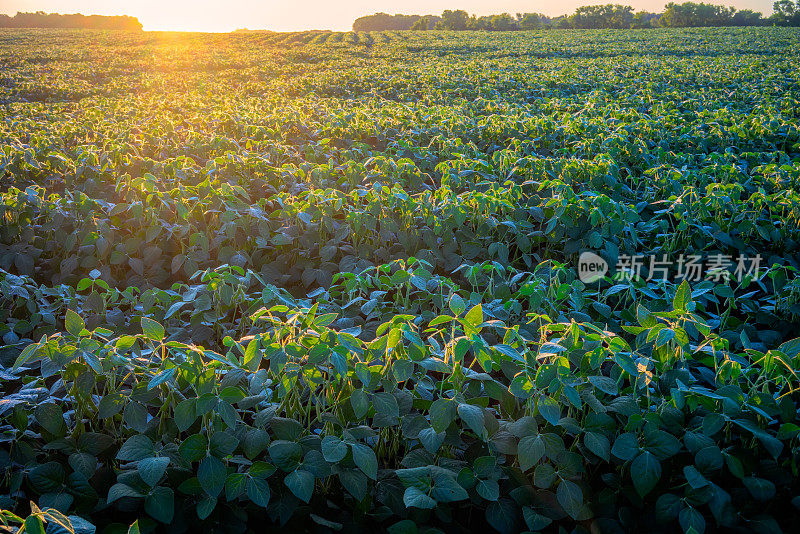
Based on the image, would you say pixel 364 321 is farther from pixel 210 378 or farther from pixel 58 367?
pixel 58 367

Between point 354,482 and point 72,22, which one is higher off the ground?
point 72,22

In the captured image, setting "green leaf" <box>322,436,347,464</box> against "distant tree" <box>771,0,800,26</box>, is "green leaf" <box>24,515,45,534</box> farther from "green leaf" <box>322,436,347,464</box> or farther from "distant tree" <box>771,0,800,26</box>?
"distant tree" <box>771,0,800,26</box>

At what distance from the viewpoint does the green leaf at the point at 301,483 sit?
135 cm

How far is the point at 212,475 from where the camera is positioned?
4.52ft

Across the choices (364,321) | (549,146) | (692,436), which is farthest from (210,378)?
(549,146)

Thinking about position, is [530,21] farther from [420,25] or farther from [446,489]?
[446,489]

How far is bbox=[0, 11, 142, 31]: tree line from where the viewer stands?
163 ft

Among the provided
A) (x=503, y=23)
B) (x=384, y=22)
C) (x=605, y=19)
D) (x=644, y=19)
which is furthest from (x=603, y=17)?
(x=384, y=22)

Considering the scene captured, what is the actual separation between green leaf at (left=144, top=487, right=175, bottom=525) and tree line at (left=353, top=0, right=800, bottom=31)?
171 feet

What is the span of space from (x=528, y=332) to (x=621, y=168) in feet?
10.6

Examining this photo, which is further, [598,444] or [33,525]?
[598,444]
